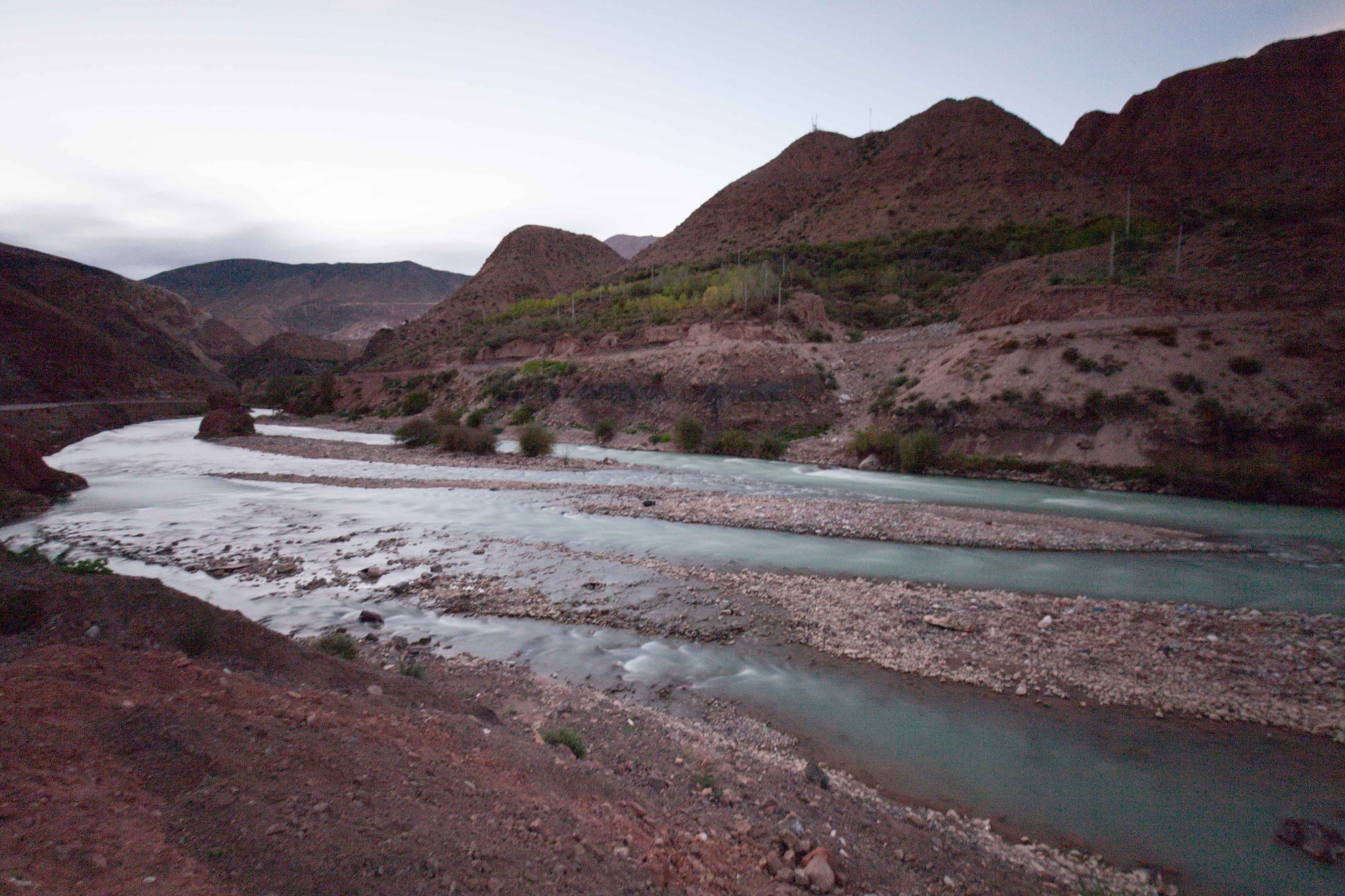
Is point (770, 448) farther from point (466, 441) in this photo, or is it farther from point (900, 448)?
point (466, 441)

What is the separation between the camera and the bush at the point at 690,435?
30.7 m

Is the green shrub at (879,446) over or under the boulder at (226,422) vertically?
under

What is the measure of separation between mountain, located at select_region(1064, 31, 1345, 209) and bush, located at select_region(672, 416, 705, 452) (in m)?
46.9

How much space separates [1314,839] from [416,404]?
157 feet

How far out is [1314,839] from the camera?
484 centimetres

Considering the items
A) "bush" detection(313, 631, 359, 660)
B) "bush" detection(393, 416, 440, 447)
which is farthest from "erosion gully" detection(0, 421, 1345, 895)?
"bush" detection(393, 416, 440, 447)

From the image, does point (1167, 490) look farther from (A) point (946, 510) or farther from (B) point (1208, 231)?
(B) point (1208, 231)

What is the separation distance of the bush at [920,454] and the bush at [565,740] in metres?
22.0

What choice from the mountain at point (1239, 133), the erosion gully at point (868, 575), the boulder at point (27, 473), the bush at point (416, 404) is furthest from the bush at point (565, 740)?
the mountain at point (1239, 133)

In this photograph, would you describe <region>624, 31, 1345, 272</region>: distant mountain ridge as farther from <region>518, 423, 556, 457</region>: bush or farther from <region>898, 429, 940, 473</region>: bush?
<region>518, 423, 556, 457</region>: bush

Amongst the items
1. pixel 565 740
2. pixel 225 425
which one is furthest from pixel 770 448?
pixel 225 425

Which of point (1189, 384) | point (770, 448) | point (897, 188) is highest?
point (897, 188)

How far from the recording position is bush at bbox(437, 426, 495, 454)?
29.3m

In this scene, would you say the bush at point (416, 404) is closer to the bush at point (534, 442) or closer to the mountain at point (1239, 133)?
the bush at point (534, 442)
